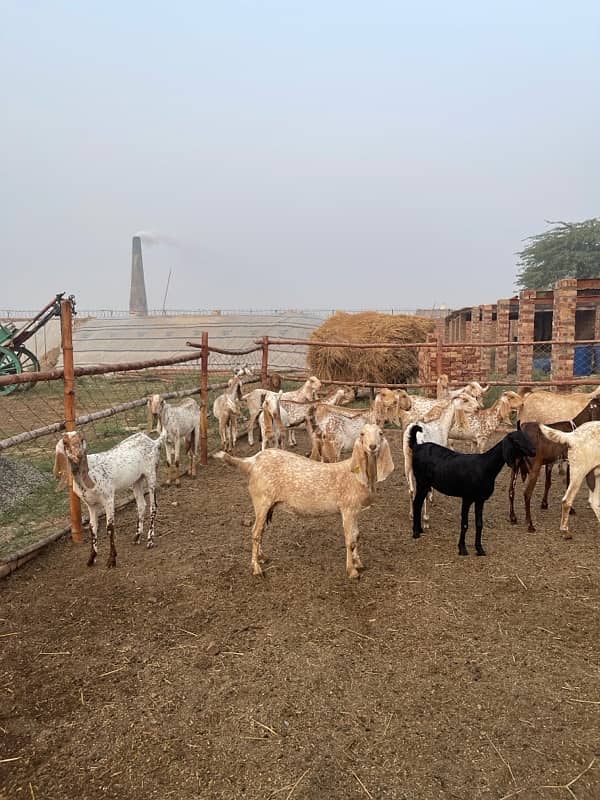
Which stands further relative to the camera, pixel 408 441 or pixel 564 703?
pixel 408 441

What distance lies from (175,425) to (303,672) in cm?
500

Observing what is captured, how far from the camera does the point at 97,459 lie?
525 centimetres

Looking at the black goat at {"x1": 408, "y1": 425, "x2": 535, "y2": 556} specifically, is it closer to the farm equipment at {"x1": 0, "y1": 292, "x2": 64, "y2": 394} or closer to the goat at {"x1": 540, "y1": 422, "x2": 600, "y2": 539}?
the goat at {"x1": 540, "y1": 422, "x2": 600, "y2": 539}

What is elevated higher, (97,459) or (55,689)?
(97,459)

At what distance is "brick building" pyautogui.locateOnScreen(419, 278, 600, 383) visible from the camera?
12.8 meters

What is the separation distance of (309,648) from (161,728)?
1148mm

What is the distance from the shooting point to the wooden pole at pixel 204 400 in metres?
8.68

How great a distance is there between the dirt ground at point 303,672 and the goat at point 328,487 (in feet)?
1.50

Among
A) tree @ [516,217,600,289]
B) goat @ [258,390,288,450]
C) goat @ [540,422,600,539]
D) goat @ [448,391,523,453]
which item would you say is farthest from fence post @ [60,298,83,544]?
tree @ [516,217,600,289]

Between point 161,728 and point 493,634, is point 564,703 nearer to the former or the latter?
point 493,634

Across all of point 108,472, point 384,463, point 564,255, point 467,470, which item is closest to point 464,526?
point 467,470

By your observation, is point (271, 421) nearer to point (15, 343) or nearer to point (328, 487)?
point (328, 487)

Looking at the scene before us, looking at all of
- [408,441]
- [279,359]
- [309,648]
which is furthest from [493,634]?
[279,359]

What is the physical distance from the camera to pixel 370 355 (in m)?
15.4
